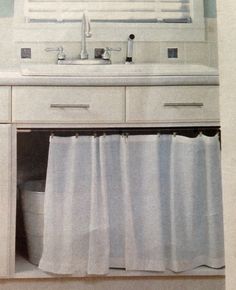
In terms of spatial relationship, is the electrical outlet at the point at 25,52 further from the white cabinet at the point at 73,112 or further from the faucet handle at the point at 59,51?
the white cabinet at the point at 73,112

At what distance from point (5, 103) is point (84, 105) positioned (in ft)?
0.66

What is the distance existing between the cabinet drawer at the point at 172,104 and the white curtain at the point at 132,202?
0.06 metres

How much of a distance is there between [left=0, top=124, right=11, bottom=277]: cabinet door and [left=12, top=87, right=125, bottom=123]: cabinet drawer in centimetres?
6

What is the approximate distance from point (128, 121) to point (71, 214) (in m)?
0.28

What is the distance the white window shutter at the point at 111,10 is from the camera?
99cm

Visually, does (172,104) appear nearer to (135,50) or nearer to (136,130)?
(136,130)

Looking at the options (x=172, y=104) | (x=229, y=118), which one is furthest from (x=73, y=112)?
(x=229, y=118)

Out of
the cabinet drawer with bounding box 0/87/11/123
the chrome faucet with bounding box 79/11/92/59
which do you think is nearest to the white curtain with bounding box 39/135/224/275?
the cabinet drawer with bounding box 0/87/11/123

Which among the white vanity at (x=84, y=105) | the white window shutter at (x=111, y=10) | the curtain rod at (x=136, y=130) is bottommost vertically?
the curtain rod at (x=136, y=130)

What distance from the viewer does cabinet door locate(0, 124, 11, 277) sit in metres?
0.90

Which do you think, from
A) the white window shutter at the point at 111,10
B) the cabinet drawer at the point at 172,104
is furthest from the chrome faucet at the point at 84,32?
the cabinet drawer at the point at 172,104

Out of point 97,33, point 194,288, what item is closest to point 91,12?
point 97,33

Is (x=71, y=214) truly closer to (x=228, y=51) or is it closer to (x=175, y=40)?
(x=228, y=51)

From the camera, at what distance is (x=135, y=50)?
1.20 m
